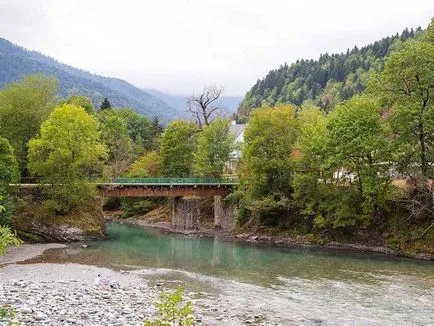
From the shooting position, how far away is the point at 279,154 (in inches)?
2098

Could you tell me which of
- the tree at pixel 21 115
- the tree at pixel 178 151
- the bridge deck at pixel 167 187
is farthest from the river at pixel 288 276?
the tree at pixel 178 151

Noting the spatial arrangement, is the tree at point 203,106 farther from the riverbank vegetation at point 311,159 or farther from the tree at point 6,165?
the tree at point 6,165

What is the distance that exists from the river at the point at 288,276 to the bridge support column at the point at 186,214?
32.8 feet

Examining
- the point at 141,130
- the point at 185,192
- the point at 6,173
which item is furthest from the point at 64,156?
the point at 141,130

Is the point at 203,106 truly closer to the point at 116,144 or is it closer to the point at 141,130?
the point at 116,144

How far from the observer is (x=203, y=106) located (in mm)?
76875

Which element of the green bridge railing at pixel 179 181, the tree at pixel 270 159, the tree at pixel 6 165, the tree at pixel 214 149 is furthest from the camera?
the tree at pixel 214 149

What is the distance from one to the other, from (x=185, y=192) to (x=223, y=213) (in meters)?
5.34

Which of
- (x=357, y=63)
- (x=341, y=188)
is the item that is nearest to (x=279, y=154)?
(x=341, y=188)

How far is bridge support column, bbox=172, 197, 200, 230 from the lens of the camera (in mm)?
63281

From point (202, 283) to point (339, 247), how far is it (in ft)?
64.9

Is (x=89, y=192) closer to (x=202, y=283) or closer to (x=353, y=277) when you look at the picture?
(x=202, y=283)

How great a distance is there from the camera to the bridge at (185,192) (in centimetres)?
5972

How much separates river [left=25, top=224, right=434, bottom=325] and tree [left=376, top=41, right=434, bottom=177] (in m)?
8.94
